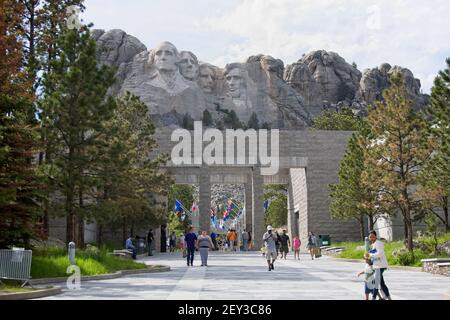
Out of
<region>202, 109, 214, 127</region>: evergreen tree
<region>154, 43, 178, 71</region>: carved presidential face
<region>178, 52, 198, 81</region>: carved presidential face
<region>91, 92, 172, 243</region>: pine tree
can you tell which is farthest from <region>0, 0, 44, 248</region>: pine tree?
<region>178, 52, 198, 81</region>: carved presidential face

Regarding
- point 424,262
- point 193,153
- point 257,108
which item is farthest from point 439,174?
point 257,108

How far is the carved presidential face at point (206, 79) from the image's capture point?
140 meters

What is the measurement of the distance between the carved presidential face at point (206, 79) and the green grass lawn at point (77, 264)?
117m

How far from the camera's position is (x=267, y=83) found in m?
137

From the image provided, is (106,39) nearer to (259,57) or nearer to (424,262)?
(259,57)

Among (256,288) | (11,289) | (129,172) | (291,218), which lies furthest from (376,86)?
(11,289)

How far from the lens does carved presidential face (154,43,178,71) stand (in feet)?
417

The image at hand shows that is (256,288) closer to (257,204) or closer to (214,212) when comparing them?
(257,204)

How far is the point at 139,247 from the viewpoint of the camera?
4328 cm

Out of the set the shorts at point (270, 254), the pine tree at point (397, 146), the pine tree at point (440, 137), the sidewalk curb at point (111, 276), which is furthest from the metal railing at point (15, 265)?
the pine tree at point (397, 146)

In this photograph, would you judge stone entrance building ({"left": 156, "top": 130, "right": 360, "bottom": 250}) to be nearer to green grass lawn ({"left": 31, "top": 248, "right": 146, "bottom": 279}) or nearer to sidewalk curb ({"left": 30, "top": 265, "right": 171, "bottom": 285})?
sidewalk curb ({"left": 30, "top": 265, "right": 171, "bottom": 285})

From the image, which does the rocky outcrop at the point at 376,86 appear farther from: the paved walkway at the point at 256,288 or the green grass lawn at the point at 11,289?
the green grass lawn at the point at 11,289

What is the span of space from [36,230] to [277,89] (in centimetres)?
11952

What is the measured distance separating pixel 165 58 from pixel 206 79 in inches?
570
